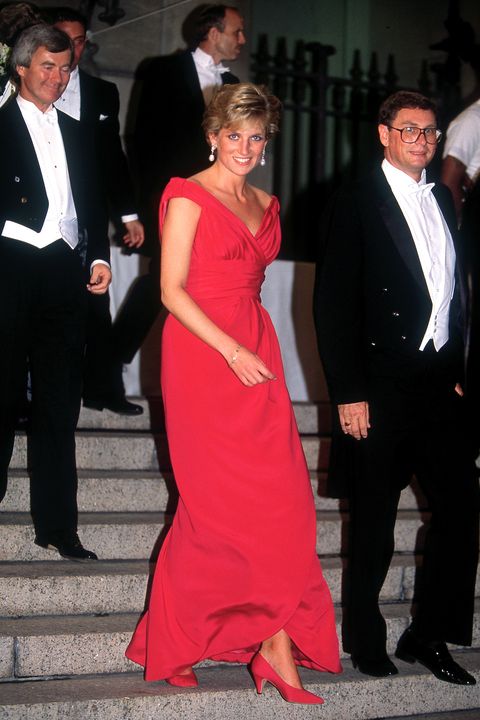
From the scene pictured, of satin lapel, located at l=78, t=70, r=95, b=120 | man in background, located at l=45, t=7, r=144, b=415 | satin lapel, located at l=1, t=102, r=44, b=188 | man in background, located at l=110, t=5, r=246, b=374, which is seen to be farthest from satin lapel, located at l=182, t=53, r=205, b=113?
satin lapel, located at l=1, t=102, r=44, b=188

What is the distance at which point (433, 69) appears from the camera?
7.55 metres

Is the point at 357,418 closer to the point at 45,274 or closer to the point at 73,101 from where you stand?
the point at 45,274

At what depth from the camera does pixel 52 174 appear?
366 centimetres

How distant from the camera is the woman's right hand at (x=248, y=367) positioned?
3008 millimetres

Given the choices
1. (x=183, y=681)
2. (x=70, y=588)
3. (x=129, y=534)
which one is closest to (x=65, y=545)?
(x=70, y=588)

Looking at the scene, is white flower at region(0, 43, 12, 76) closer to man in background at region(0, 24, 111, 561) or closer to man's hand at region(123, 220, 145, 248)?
man in background at region(0, 24, 111, 561)

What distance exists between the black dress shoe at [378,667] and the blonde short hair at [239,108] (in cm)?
171

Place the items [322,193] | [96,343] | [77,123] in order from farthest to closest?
[322,193] → [96,343] → [77,123]

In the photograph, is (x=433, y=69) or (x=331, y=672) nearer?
(x=331, y=672)

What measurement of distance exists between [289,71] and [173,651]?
487cm

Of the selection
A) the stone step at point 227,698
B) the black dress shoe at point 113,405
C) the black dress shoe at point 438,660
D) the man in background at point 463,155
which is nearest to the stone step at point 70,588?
the stone step at point 227,698

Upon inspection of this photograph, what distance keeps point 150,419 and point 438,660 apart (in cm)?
203

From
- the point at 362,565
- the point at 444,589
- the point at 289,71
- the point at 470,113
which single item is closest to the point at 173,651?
the point at 362,565

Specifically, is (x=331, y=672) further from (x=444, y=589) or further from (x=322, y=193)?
(x=322, y=193)
